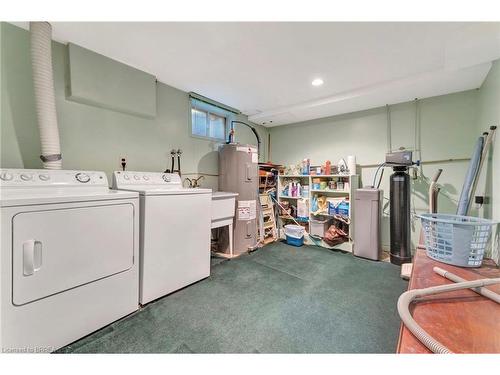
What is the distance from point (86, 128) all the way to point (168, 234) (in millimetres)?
1358

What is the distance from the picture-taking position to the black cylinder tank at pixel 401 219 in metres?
2.60

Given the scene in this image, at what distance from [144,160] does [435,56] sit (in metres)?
3.26

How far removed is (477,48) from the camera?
5.67 feet

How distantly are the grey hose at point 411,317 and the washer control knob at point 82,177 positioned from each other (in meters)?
2.19

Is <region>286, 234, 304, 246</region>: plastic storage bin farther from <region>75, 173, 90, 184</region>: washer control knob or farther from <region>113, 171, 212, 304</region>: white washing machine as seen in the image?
<region>75, 173, 90, 184</region>: washer control knob

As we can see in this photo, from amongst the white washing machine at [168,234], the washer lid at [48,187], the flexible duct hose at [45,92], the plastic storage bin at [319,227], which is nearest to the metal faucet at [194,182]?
the white washing machine at [168,234]

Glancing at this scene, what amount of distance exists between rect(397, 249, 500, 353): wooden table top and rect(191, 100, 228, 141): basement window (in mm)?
3000

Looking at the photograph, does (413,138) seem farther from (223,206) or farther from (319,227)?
(223,206)

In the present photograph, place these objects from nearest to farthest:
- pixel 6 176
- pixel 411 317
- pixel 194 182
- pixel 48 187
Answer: pixel 411 317, pixel 6 176, pixel 48 187, pixel 194 182

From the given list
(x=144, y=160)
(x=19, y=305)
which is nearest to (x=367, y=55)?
(x=144, y=160)

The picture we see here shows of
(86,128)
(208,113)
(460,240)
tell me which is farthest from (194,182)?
(460,240)

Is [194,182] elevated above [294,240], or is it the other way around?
[194,182]

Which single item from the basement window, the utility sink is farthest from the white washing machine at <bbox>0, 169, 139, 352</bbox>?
the basement window

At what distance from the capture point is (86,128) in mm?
2025
